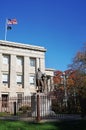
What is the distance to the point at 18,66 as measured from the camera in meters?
57.2

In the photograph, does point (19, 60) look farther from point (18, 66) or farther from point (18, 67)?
point (18, 67)

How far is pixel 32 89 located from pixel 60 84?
417 inches

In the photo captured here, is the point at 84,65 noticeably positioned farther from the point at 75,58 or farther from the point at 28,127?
the point at 28,127

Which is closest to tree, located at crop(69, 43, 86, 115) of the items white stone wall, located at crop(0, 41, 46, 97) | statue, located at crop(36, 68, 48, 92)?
white stone wall, located at crop(0, 41, 46, 97)

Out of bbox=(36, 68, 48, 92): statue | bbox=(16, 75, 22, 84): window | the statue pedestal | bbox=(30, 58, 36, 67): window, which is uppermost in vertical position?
bbox=(30, 58, 36, 67): window

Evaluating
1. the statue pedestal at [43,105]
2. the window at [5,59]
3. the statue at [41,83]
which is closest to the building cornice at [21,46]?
the window at [5,59]

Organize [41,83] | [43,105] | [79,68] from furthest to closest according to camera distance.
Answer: [79,68] < [41,83] < [43,105]

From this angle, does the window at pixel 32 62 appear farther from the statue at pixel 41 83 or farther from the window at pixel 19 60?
the statue at pixel 41 83

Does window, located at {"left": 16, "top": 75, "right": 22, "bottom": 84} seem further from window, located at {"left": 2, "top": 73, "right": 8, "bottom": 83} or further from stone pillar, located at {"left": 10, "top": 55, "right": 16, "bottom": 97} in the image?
window, located at {"left": 2, "top": 73, "right": 8, "bottom": 83}

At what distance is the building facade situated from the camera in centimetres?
5472

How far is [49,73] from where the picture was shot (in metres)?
62.8

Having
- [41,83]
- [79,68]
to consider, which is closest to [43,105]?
[41,83]

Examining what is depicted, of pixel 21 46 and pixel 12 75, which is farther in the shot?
pixel 21 46

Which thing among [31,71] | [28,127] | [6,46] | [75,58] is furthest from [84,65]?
[28,127]
